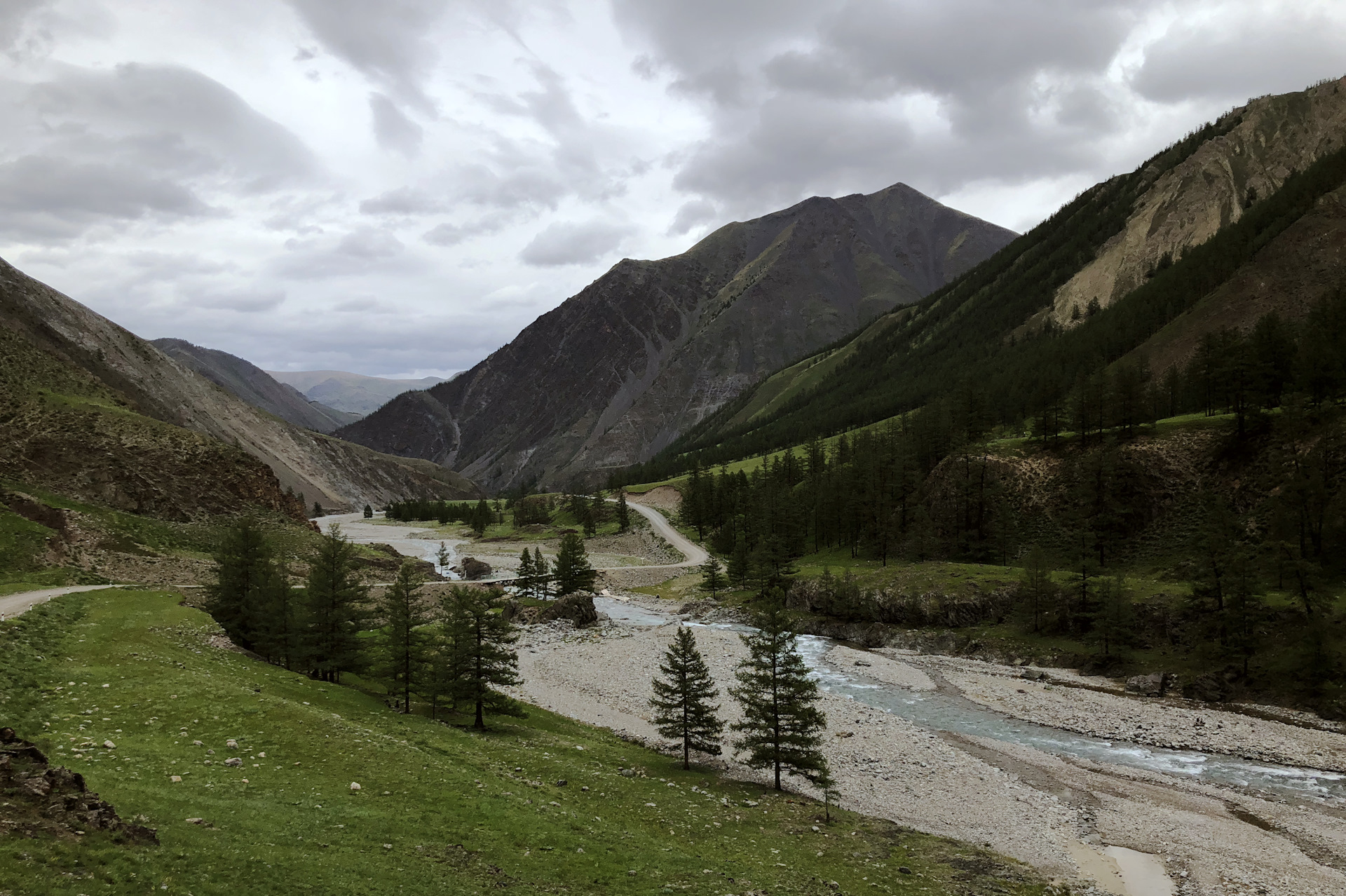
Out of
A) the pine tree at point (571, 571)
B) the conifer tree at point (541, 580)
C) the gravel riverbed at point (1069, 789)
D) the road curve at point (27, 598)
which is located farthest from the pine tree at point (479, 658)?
the pine tree at point (571, 571)

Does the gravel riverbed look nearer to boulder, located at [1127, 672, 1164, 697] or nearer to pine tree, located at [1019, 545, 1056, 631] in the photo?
boulder, located at [1127, 672, 1164, 697]

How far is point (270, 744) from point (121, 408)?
293 ft

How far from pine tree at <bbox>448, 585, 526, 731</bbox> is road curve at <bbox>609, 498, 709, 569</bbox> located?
82.5m

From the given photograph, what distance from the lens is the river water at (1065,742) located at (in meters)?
35.3

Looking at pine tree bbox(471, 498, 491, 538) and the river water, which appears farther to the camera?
pine tree bbox(471, 498, 491, 538)

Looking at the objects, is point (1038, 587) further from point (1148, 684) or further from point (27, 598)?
point (27, 598)

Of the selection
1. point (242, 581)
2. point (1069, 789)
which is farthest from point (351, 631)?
point (1069, 789)

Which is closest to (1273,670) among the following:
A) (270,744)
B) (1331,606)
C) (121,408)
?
(1331,606)

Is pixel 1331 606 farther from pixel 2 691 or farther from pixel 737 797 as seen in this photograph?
pixel 2 691

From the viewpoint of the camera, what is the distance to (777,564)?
3570 inches

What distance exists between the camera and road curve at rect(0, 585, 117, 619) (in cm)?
3688

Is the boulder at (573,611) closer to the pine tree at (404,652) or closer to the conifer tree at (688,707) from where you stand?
the pine tree at (404,652)

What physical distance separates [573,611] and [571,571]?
18084 millimetres

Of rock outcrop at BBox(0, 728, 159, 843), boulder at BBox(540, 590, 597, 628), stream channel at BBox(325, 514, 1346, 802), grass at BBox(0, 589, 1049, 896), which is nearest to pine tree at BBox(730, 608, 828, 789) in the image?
grass at BBox(0, 589, 1049, 896)
